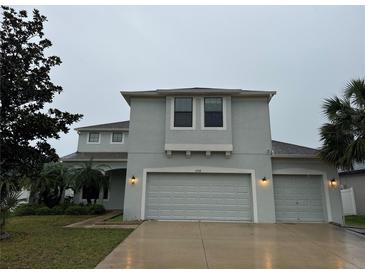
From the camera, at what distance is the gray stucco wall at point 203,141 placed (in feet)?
36.2

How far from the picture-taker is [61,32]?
12672 millimetres

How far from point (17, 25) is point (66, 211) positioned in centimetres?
995

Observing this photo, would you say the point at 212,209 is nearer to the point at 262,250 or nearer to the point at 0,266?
the point at 262,250

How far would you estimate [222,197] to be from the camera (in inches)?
440

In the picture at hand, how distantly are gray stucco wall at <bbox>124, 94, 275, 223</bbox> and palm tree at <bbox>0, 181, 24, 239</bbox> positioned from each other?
4474 mm

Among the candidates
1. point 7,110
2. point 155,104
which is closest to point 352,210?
point 155,104

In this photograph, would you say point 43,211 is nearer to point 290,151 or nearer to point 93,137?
point 93,137

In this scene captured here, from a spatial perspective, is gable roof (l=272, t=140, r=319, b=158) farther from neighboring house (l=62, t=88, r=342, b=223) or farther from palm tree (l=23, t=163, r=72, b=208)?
palm tree (l=23, t=163, r=72, b=208)

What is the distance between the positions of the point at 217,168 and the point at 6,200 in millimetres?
8207

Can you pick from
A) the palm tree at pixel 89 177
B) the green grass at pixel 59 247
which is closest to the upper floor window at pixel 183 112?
the green grass at pixel 59 247

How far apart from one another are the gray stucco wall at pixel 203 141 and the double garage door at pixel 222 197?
54 centimetres

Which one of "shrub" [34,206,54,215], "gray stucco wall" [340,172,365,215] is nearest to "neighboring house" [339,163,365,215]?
"gray stucco wall" [340,172,365,215]

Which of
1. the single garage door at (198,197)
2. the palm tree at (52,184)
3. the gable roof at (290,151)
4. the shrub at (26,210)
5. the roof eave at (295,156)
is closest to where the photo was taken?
the single garage door at (198,197)

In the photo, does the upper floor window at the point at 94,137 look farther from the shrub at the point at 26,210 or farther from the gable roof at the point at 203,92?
the gable roof at the point at 203,92
